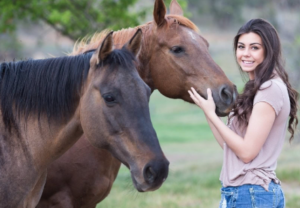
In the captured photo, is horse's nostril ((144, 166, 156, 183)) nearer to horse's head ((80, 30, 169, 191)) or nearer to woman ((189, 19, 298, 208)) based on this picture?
horse's head ((80, 30, 169, 191))

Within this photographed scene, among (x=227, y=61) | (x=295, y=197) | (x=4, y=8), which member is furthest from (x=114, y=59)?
(x=227, y=61)

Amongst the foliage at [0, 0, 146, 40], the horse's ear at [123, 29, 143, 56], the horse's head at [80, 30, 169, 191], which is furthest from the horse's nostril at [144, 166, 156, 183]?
the foliage at [0, 0, 146, 40]

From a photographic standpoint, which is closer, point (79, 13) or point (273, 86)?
point (273, 86)

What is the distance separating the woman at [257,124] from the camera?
11.4 feet

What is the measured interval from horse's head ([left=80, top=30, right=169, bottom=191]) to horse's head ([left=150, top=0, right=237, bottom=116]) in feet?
3.55

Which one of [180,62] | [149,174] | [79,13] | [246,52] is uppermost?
[246,52]

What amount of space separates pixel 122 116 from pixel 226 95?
135 centimetres

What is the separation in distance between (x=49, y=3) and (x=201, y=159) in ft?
26.2

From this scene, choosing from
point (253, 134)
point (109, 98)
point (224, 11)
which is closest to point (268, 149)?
point (253, 134)

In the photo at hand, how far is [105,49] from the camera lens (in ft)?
11.6

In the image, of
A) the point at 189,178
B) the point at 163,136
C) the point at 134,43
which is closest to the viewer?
the point at 134,43

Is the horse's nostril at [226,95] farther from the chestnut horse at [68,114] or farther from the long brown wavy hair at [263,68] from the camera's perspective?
the chestnut horse at [68,114]

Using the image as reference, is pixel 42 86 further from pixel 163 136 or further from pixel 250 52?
pixel 163 136

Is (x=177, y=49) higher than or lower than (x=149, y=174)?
higher
